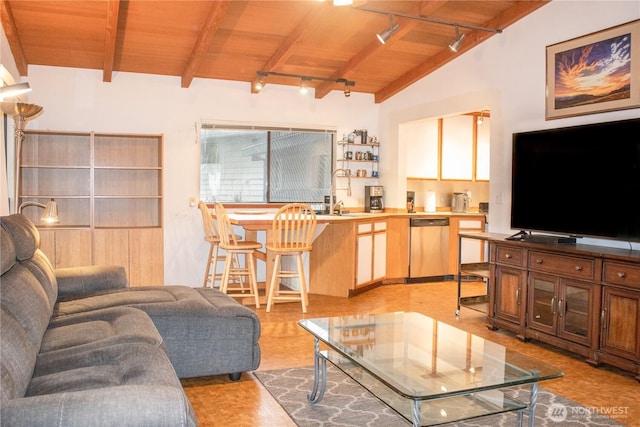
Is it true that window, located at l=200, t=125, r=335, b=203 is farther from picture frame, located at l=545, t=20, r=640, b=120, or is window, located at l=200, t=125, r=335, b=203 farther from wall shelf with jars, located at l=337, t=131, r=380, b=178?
picture frame, located at l=545, t=20, r=640, b=120

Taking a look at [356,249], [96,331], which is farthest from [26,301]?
[356,249]

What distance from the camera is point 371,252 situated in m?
6.66

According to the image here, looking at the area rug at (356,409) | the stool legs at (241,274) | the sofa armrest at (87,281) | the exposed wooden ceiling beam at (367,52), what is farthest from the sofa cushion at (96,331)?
the exposed wooden ceiling beam at (367,52)

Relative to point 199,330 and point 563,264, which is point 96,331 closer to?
point 199,330

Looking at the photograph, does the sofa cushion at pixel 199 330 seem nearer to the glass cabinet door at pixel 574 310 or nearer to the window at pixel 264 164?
the glass cabinet door at pixel 574 310

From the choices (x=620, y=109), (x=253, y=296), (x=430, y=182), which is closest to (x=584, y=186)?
(x=620, y=109)

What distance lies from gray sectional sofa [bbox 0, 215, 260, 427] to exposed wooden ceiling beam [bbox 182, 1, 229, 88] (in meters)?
2.42

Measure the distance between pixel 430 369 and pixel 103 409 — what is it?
58.6 inches

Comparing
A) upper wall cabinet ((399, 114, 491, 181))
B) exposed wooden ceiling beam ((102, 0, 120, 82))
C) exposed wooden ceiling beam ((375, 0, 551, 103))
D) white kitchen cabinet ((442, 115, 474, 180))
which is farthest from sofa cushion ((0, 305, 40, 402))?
white kitchen cabinet ((442, 115, 474, 180))

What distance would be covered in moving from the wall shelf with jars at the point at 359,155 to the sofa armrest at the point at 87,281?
13.3 feet

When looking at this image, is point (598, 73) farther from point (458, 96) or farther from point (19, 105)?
point (19, 105)

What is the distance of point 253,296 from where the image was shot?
5.65 m

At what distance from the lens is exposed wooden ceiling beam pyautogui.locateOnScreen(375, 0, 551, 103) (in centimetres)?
519

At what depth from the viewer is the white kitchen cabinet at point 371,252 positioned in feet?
21.1
